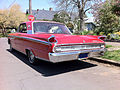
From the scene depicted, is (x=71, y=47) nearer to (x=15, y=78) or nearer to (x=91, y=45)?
(x=91, y=45)

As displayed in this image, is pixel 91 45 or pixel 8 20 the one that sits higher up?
pixel 8 20

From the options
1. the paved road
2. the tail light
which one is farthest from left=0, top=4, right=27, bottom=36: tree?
the tail light

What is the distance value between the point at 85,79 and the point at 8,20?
30192mm

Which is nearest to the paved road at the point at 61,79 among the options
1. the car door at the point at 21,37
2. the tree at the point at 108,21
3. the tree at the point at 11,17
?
the car door at the point at 21,37

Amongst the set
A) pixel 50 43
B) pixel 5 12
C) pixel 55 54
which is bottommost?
pixel 55 54

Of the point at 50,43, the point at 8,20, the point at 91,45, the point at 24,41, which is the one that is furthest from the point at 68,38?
the point at 8,20

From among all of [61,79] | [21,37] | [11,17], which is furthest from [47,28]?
[11,17]

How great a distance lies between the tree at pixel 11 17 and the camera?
30.0m

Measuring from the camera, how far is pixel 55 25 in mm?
5590

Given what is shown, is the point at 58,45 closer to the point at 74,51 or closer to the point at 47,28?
the point at 74,51

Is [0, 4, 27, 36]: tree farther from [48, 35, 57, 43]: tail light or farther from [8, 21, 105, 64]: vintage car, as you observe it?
[48, 35, 57, 43]: tail light

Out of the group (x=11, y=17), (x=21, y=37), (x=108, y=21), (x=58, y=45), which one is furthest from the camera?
(x=11, y=17)

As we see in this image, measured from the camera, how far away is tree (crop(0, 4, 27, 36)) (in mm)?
29952

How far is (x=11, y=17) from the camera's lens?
30.6m
